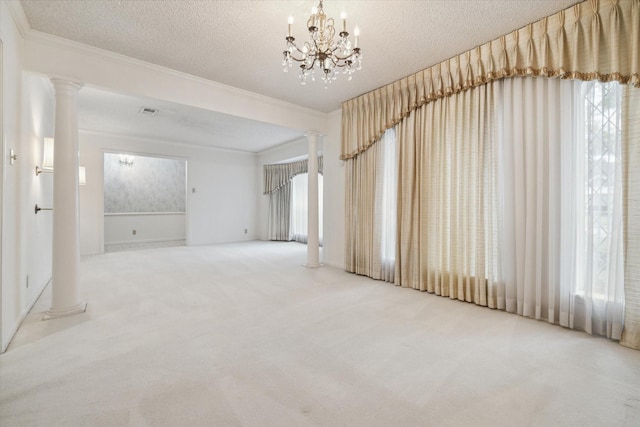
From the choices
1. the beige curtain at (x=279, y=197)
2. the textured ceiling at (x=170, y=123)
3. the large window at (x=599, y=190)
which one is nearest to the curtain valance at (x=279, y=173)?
the beige curtain at (x=279, y=197)

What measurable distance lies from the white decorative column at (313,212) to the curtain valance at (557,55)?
1689mm

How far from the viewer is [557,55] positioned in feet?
7.32

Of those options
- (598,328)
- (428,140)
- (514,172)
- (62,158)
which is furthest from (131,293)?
(598,328)

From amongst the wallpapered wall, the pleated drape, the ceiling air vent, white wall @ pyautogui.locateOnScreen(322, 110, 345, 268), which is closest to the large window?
white wall @ pyautogui.locateOnScreen(322, 110, 345, 268)

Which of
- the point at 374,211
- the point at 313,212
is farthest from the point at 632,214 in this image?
the point at 313,212

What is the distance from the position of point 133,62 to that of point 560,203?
13.9 ft

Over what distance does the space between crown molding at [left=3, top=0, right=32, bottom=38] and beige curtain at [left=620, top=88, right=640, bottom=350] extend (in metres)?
4.41

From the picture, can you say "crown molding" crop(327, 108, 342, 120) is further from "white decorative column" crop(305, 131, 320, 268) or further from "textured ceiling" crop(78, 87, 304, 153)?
"textured ceiling" crop(78, 87, 304, 153)

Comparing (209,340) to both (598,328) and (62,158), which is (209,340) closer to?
(62,158)

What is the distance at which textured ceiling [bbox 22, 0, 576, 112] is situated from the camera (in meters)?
2.14

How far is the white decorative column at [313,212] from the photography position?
14.9 feet

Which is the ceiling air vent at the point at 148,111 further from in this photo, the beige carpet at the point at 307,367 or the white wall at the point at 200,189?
the beige carpet at the point at 307,367

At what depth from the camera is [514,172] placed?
256 centimetres

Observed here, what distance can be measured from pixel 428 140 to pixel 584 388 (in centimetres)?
245
